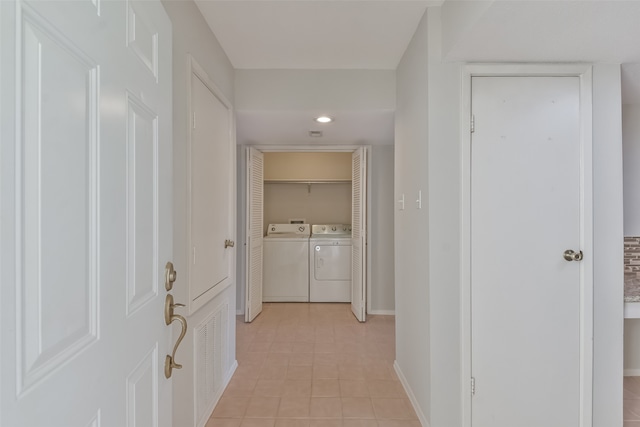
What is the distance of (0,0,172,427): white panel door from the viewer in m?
0.45

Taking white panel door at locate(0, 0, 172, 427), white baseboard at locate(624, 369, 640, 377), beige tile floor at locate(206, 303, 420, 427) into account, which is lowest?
beige tile floor at locate(206, 303, 420, 427)

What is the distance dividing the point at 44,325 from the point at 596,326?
7.87 ft

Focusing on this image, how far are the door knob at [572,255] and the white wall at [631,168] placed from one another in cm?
116

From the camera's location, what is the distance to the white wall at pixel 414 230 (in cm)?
195

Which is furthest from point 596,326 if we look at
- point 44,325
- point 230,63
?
point 230,63

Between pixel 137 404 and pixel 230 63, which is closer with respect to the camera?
pixel 137 404

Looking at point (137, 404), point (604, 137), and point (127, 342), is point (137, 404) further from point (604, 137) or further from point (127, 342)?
point (604, 137)

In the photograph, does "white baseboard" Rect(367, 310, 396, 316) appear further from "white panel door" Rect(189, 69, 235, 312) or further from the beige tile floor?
"white panel door" Rect(189, 69, 235, 312)

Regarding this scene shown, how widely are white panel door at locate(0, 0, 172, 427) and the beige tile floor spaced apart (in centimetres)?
140

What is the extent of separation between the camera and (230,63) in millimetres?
2584

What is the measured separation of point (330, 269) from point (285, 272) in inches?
24.0

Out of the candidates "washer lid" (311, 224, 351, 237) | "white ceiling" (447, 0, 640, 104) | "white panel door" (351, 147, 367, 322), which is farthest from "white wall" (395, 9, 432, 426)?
"washer lid" (311, 224, 351, 237)

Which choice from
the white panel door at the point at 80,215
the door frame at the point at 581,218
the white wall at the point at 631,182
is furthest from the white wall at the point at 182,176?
the white wall at the point at 631,182

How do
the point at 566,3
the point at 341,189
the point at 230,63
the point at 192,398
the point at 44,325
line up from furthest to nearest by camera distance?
the point at 341,189 → the point at 230,63 → the point at 192,398 → the point at 566,3 → the point at 44,325
